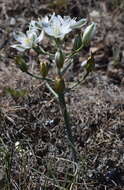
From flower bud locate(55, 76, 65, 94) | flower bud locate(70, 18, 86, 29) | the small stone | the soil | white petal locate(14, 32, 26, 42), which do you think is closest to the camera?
flower bud locate(55, 76, 65, 94)

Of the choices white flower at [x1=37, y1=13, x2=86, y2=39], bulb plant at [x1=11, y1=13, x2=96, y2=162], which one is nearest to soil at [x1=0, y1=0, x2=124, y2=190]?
bulb plant at [x1=11, y1=13, x2=96, y2=162]

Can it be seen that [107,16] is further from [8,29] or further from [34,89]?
[34,89]

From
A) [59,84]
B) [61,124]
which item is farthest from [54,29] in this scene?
[61,124]

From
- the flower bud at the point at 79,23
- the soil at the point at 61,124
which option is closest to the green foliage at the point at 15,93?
the soil at the point at 61,124

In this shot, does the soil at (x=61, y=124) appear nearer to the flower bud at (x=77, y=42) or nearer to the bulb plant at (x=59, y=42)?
the bulb plant at (x=59, y=42)

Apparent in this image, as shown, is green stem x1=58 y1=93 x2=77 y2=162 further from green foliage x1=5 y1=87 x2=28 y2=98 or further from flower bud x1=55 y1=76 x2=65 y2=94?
green foliage x1=5 y1=87 x2=28 y2=98

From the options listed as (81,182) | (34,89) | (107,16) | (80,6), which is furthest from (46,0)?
(81,182)

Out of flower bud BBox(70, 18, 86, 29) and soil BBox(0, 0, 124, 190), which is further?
soil BBox(0, 0, 124, 190)

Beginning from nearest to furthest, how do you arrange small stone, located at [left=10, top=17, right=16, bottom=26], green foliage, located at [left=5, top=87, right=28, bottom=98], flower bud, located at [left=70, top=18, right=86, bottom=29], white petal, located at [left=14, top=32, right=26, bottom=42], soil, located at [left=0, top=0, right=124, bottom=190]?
flower bud, located at [left=70, top=18, right=86, bottom=29] → white petal, located at [left=14, top=32, right=26, bottom=42] → soil, located at [left=0, top=0, right=124, bottom=190] → green foliage, located at [left=5, top=87, right=28, bottom=98] → small stone, located at [left=10, top=17, right=16, bottom=26]

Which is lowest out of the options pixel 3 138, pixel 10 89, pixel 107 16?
pixel 3 138
